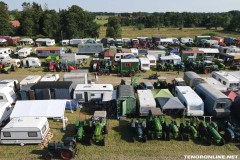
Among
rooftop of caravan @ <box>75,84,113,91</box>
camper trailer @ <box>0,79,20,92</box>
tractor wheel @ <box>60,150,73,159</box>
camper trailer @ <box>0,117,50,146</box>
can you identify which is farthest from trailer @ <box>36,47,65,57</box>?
tractor wheel @ <box>60,150,73,159</box>

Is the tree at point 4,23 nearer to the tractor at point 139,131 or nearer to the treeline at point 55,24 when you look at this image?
the treeline at point 55,24

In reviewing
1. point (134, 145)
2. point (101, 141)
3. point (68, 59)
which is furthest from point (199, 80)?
point (68, 59)

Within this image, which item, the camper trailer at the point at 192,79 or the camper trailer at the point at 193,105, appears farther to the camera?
the camper trailer at the point at 192,79

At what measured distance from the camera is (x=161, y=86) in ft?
83.4

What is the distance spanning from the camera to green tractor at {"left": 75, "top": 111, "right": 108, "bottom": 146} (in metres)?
15.4

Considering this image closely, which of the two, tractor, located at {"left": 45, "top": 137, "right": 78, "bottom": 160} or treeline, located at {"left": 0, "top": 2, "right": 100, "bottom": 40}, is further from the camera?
treeline, located at {"left": 0, "top": 2, "right": 100, "bottom": 40}

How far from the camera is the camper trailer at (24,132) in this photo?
14862mm

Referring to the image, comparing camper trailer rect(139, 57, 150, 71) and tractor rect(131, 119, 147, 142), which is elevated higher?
camper trailer rect(139, 57, 150, 71)

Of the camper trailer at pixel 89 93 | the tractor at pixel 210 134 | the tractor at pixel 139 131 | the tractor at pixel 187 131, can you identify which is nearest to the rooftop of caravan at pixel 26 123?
the camper trailer at pixel 89 93

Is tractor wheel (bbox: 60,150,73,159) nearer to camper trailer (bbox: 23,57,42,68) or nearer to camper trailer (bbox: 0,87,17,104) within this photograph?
camper trailer (bbox: 0,87,17,104)

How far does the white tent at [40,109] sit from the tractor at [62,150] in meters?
3.73

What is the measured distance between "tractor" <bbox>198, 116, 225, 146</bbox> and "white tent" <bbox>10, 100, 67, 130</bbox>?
1060 centimetres

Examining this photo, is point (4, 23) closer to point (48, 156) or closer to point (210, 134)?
point (48, 156)

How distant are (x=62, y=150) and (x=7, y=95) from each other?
34.8ft
